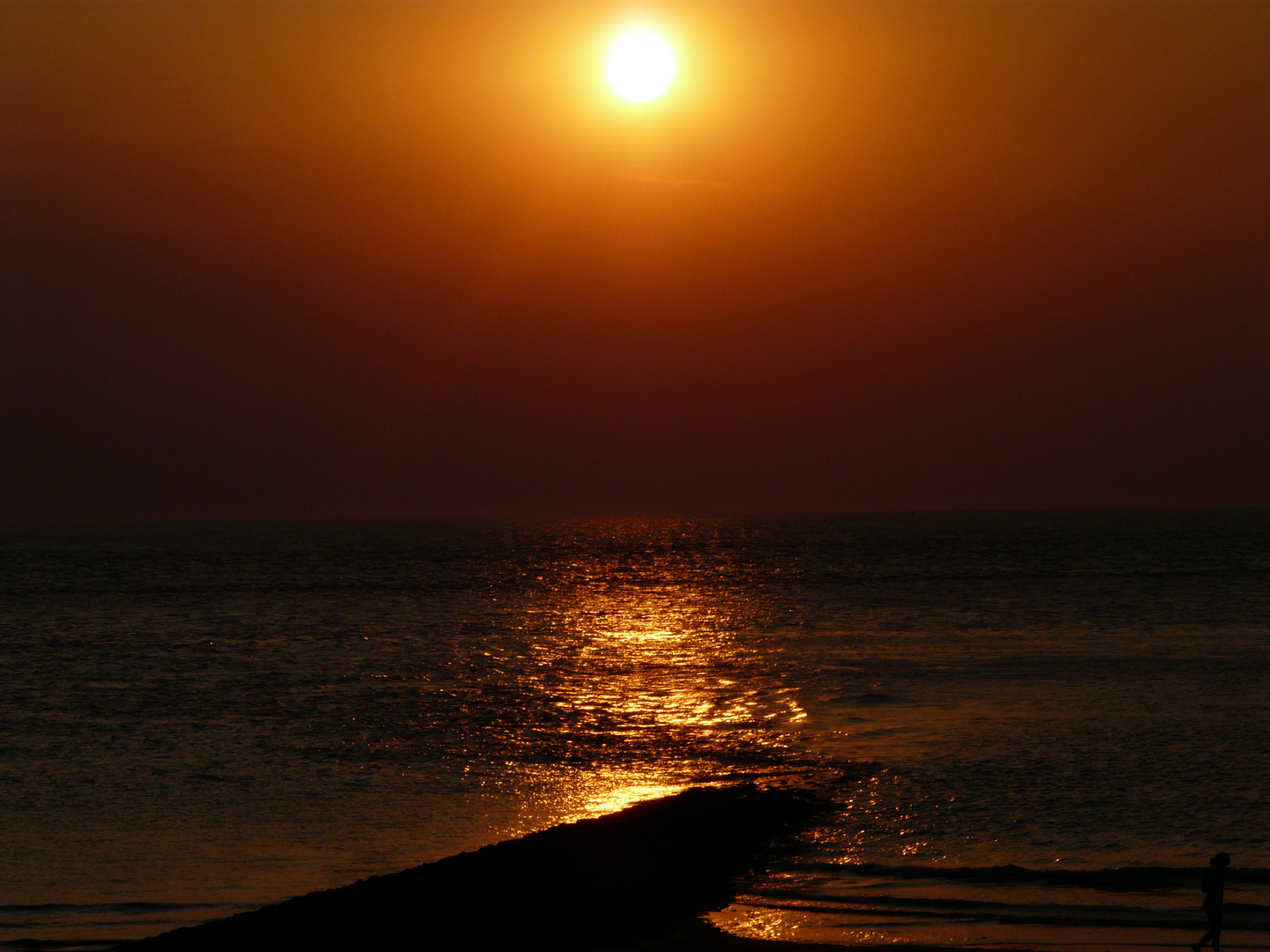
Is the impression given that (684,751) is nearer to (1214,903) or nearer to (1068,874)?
(1068,874)

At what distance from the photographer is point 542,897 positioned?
1407 centimetres

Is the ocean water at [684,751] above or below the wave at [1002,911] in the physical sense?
above

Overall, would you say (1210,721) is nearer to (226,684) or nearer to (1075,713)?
(1075,713)

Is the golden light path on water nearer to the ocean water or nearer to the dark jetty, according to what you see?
the ocean water

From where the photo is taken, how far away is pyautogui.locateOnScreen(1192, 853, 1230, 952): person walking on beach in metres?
12.0

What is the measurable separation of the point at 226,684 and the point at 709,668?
612 inches

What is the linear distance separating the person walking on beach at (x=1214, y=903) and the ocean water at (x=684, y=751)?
556 millimetres

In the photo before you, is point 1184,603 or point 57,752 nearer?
point 57,752

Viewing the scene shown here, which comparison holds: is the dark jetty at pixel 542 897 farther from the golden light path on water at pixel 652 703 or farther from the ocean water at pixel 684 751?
the golden light path on water at pixel 652 703

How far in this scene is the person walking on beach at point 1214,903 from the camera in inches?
473

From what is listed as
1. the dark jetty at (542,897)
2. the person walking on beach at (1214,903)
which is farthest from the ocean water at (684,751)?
the dark jetty at (542,897)

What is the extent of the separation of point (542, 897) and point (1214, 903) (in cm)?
734

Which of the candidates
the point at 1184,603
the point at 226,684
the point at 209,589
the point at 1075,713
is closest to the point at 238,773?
the point at 226,684

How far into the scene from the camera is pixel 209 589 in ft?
275
